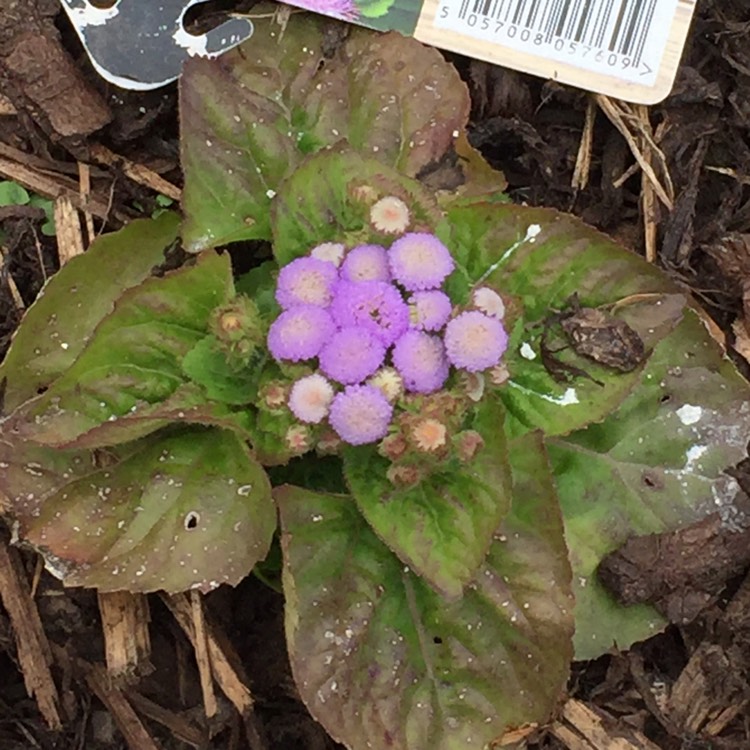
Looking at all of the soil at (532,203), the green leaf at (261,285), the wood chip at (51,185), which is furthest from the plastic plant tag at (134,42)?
the green leaf at (261,285)

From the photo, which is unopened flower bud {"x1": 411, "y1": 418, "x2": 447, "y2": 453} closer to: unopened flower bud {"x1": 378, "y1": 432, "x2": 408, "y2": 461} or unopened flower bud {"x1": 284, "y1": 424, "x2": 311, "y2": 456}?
unopened flower bud {"x1": 378, "y1": 432, "x2": 408, "y2": 461}

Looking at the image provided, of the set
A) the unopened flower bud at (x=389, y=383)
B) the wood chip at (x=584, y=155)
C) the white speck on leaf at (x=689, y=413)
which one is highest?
the unopened flower bud at (x=389, y=383)

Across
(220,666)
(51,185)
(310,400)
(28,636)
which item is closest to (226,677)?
(220,666)

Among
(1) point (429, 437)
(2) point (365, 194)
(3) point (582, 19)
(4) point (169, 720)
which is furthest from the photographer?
(3) point (582, 19)

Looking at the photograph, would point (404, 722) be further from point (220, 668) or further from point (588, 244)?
point (588, 244)

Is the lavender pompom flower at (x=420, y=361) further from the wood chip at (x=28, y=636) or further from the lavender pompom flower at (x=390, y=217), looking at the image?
the wood chip at (x=28, y=636)

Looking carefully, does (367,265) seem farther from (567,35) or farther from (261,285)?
(567,35)

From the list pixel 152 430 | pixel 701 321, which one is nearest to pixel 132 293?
pixel 152 430
